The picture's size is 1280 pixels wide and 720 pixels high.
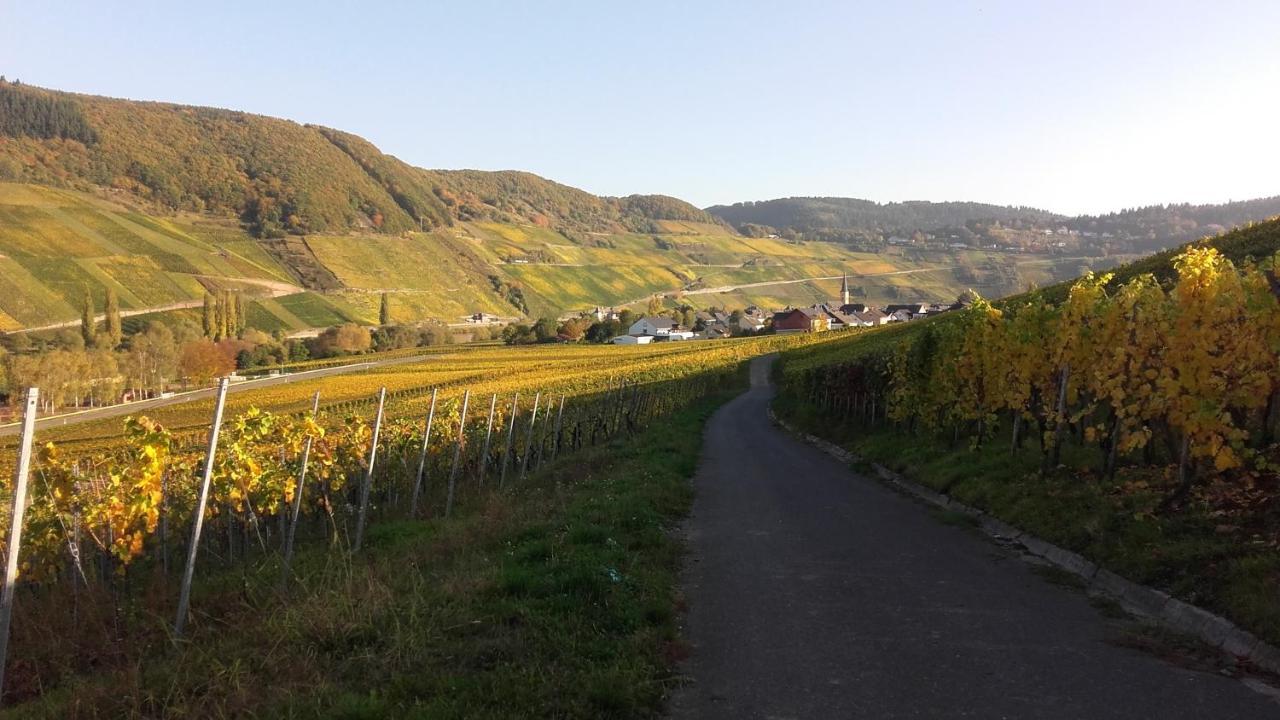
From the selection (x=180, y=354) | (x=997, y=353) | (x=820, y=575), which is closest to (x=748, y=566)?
(x=820, y=575)

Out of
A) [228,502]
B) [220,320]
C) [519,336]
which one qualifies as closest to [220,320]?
[220,320]

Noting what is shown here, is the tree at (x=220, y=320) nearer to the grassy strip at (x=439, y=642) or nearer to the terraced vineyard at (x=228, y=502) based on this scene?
the terraced vineyard at (x=228, y=502)

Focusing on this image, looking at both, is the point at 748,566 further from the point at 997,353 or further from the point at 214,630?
the point at 997,353

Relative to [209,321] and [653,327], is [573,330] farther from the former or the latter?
[209,321]

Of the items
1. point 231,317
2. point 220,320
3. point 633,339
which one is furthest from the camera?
point 633,339

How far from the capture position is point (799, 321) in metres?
127

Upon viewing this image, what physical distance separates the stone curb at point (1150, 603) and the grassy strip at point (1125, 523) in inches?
4.0

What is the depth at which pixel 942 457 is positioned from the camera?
17516mm

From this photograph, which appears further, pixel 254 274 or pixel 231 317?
pixel 254 274

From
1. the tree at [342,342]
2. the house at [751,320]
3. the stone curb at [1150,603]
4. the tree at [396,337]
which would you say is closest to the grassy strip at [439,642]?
the stone curb at [1150,603]

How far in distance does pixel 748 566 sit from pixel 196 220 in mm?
194214

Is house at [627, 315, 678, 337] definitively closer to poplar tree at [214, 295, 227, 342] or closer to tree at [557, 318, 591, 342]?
tree at [557, 318, 591, 342]

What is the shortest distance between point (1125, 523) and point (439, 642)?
7875 mm

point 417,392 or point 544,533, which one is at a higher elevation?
point 544,533
